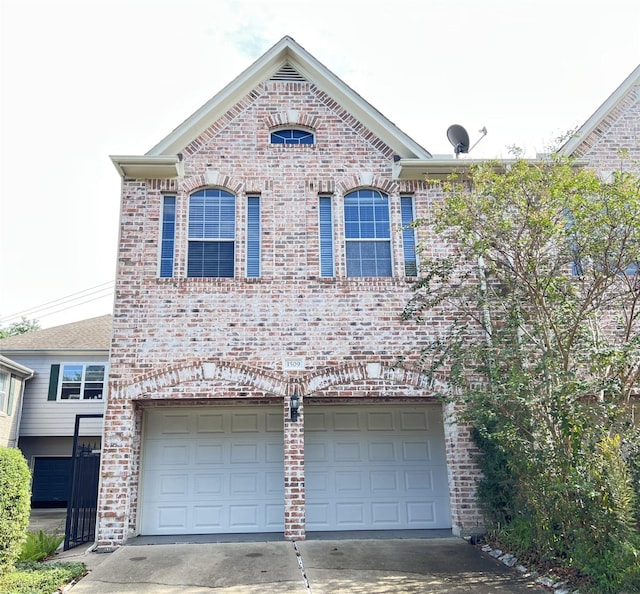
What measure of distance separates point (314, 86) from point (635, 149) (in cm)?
651

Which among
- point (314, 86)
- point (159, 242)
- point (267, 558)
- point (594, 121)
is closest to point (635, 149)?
point (594, 121)

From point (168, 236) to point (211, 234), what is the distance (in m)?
0.76

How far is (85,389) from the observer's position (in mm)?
17672

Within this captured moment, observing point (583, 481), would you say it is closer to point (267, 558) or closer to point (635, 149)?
point (267, 558)

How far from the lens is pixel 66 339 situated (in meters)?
18.6

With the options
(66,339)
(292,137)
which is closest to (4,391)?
(66,339)

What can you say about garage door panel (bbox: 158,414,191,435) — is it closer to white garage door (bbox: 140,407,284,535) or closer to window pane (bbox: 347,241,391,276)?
white garage door (bbox: 140,407,284,535)

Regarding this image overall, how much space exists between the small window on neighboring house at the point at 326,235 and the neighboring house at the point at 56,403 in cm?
1047

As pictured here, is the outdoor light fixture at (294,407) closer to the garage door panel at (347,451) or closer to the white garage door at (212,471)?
the white garage door at (212,471)

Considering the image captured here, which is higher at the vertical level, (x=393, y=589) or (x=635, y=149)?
(x=635, y=149)

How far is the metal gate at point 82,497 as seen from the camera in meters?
9.05

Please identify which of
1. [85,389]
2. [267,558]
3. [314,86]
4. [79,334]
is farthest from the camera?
[79,334]

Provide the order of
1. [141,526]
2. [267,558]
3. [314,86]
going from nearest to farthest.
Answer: [267,558]
[141,526]
[314,86]

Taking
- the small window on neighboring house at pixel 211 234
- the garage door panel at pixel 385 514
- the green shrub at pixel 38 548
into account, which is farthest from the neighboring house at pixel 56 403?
the garage door panel at pixel 385 514
